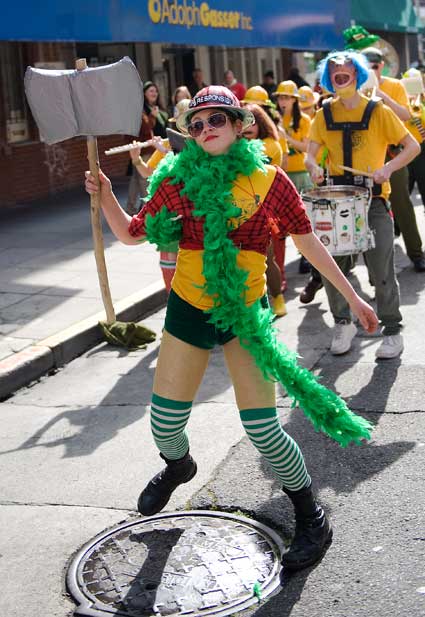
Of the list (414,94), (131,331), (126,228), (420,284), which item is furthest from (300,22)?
(126,228)

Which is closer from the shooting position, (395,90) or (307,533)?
(307,533)

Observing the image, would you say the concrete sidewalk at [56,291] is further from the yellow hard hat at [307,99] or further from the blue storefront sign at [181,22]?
the yellow hard hat at [307,99]

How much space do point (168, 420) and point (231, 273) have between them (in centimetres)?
65

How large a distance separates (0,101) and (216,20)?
3.94 metres

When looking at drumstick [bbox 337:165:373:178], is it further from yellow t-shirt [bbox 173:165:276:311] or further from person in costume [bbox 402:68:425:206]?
person in costume [bbox 402:68:425:206]

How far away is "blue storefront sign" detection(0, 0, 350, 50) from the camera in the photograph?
12.0 m

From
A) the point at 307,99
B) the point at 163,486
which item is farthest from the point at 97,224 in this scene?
the point at 307,99

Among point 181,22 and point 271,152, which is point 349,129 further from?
point 181,22

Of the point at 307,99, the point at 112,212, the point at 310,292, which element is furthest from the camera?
the point at 307,99

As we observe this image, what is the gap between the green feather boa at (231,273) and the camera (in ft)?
12.5

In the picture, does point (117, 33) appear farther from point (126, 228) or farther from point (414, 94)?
point (126, 228)

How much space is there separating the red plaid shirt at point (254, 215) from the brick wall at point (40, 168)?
1121cm

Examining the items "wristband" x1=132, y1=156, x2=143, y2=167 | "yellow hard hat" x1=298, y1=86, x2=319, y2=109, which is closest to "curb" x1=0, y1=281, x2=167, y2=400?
"wristband" x1=132, y1=156, x2=143, y2=167

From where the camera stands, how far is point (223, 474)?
482 centimetres
